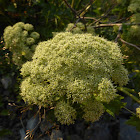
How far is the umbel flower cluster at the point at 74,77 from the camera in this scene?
222cm

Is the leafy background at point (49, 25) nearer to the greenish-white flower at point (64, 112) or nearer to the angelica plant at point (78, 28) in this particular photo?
the angelica plant at point (78, 28)

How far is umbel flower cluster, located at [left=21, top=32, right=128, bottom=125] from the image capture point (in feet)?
7.28

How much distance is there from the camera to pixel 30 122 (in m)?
3.20

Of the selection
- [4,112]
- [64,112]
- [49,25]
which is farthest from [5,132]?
[49,25]

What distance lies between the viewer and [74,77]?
2396 mm

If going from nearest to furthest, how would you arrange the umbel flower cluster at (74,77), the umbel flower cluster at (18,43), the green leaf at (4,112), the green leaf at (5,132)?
the umbel flower cluster at (74,77)
the green leaf at (5,132)
the green leaf at (4,112)
the umbel flower cluster at (18,43)

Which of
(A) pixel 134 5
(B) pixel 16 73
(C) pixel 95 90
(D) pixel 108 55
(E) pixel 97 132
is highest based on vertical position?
(A) pixel 134 5

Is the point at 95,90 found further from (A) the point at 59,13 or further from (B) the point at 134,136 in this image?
(A) the point at 59,13

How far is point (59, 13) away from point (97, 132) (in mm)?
3541

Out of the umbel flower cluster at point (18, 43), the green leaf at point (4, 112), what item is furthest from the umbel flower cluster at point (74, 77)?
the green leaf at point (4, 112)

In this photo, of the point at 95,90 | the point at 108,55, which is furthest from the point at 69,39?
the point at 95,90

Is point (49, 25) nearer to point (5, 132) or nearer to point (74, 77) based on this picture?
point (74, 77)

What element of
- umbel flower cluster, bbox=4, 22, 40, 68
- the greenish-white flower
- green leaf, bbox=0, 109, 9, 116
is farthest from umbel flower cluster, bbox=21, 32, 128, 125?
green leaf, bbox=0, 109, 9, 116

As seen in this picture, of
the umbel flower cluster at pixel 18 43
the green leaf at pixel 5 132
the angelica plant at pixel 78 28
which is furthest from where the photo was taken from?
the angelica plant at pixel 78 28
